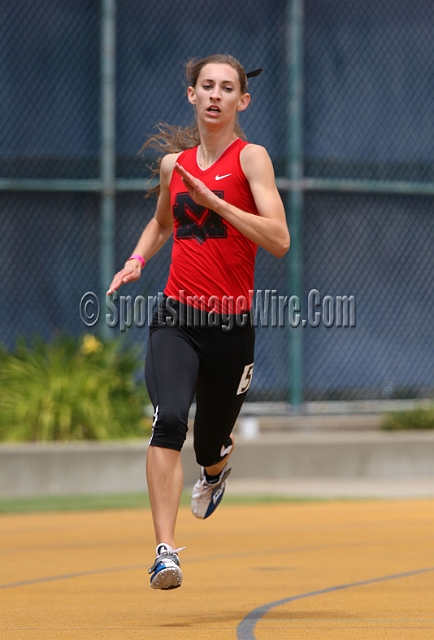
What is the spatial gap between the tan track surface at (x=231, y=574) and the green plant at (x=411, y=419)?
357cm

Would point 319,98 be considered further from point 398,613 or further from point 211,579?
point 398,613

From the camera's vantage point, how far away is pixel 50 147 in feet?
49.0

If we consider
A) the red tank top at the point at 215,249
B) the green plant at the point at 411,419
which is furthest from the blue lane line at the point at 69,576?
the green plant at the point at 411,419

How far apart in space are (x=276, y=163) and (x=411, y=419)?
3.65 m

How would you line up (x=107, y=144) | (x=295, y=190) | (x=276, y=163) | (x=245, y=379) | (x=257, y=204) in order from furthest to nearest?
(x=276, y=163) < (x=295, y=190) < (x=107, y=144) < (x=245, y=379) < (x=257, y=204)

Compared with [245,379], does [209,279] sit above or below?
above

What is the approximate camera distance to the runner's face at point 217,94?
5523 mm

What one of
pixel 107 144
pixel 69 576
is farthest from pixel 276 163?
pixel 69 576

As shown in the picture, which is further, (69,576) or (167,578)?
(69,576)

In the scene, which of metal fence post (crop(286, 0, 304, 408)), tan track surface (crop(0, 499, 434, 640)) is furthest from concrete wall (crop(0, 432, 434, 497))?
tan track surface (crop(0, 499, 434, 640))

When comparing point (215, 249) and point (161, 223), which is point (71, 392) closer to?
point (161, 223)

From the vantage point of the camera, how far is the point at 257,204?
5.43 meters

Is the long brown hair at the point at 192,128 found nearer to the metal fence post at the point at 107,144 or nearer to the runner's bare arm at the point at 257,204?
the runner's bare arm at the point at 257,204

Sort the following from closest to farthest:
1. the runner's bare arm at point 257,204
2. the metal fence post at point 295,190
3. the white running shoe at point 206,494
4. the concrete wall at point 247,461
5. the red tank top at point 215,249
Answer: the runner's bare arm at point 257,204
the red tank top at point 215,249
the white running shoe at point 206,494
the concrete wall at point 247,461
the metal fence post at point 295,190
